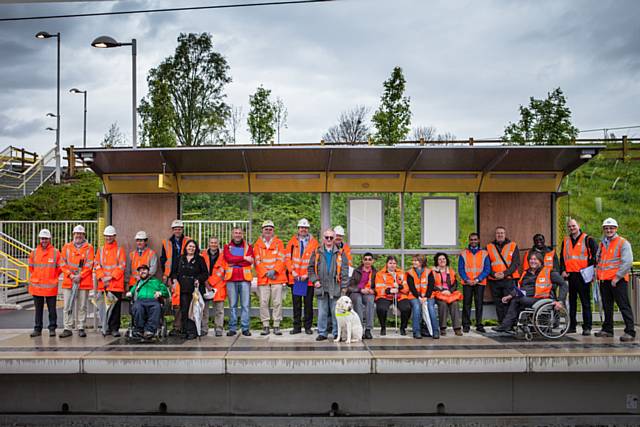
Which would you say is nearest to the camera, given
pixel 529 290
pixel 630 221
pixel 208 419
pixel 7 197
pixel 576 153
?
pixel 208 419

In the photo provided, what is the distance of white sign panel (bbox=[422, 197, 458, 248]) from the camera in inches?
403

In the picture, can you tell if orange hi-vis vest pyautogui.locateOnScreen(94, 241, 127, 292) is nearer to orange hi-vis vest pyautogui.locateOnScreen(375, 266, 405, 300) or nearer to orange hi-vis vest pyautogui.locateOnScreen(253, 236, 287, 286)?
orange hi-vis vest pyautogui.locateOnScreen(253, 236, 287, 286)

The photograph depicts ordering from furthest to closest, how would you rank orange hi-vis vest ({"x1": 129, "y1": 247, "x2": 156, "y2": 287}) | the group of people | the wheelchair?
orange hi-vis vest ({"x1": 129, "y1": 247, "x2": 156, "y2": 287}) < the group of people < the wheelchair

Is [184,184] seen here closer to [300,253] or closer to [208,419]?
[300,253]

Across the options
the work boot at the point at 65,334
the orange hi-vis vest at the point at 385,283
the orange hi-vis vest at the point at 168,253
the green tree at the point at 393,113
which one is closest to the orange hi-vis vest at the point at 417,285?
the orange hi-vis vest at the point at 385,283

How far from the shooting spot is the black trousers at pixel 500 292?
9.20 metres

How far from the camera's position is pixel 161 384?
7.26 meters

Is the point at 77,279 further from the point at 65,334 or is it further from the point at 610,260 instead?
the point at 610,260

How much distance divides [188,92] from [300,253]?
69.0 feet

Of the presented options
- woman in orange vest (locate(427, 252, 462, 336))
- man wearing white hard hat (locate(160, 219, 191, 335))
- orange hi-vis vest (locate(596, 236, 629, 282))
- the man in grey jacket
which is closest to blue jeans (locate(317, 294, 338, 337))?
the man in grey jacket

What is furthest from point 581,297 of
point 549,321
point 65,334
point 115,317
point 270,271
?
point 65,334

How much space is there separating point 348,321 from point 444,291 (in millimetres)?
1763

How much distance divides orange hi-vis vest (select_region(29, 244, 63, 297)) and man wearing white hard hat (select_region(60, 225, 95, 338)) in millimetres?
171

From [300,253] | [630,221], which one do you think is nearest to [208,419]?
[300,253]
